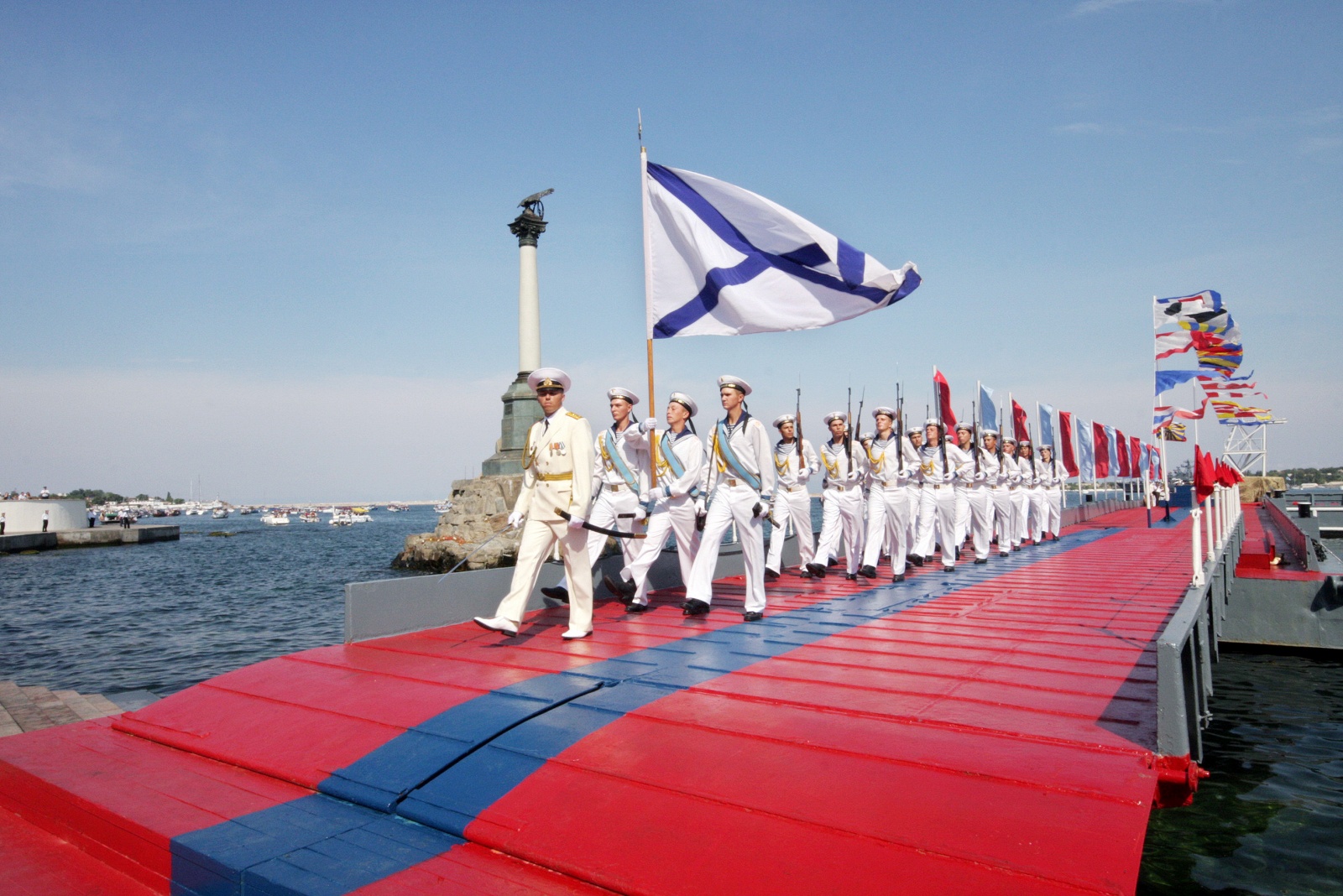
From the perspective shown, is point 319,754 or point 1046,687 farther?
point 1046,687

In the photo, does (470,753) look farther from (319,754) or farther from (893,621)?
(893,621)

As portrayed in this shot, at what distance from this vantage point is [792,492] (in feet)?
36.2

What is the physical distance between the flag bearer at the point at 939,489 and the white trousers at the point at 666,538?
13.8 feet

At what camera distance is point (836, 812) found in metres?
2.97

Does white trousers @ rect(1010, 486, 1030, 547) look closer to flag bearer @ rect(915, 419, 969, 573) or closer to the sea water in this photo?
the sea water

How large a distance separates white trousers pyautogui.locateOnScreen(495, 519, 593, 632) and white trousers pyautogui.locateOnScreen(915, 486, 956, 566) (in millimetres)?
6374

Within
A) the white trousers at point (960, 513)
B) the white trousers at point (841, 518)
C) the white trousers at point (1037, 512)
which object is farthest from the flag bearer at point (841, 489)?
the white trousers at point (1037, 512)

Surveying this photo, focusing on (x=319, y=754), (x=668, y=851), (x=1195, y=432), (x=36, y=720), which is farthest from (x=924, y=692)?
(x=1195, y=432)

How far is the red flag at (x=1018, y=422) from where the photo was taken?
18.7 meters

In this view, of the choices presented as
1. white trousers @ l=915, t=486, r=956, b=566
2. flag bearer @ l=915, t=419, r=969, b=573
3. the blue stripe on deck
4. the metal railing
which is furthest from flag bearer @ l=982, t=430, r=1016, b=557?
the blue stripe on deck

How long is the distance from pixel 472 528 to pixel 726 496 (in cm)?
2986

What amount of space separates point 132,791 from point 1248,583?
533 inches

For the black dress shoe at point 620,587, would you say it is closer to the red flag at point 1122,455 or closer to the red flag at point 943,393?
the red flag at point 943,393

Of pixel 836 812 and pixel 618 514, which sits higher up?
pixel 618 514
